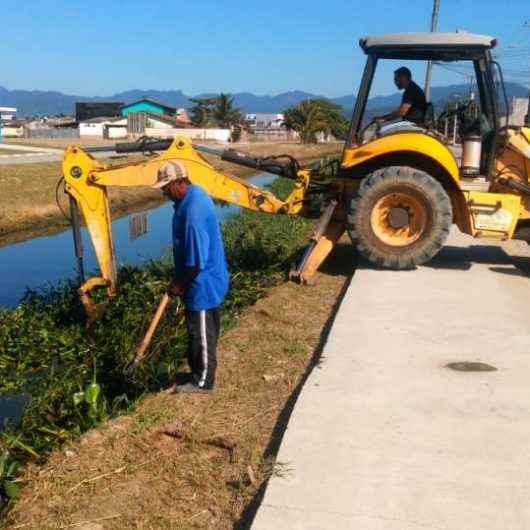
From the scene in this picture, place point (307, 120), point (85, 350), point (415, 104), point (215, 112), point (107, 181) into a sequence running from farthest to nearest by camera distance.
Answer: point (215, 112) < point (307, 120) < point (415, 104) < point (85, 350) < point (107, 181)

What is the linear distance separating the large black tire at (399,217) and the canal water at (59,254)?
11.2 feet

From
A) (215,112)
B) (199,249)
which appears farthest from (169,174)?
(215,112)

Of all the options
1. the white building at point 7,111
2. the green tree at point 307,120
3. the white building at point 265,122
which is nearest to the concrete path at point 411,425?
the green tree at point 307,120

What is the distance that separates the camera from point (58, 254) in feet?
43.4

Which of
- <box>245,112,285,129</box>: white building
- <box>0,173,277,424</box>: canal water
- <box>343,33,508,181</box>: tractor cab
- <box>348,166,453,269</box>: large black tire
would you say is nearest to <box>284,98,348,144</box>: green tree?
<box>245,112,285,129</box>: white building

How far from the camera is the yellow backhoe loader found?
7.89 metres

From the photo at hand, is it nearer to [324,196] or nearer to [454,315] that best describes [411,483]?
[454,315]

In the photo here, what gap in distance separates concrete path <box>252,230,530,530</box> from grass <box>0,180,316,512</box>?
57.8 inches

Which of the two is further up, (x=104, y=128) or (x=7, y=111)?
(x=7, y=111)

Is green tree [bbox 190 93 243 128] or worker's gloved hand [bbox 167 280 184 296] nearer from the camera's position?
worker's gloved hand [bbox 167 280 184 296]

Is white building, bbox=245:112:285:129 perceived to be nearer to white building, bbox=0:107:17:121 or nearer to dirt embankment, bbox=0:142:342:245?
white building, bbox=0:107:17:121

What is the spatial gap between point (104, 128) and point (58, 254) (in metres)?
58.1

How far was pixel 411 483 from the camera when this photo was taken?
3.62 meters

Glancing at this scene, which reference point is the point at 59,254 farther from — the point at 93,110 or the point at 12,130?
the point at 93,110
